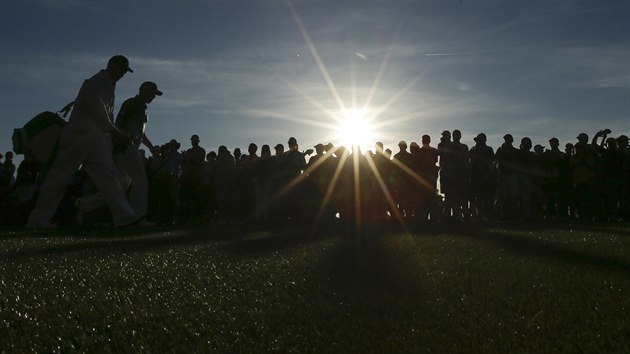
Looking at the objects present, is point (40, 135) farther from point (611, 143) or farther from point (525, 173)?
point (611, 143)

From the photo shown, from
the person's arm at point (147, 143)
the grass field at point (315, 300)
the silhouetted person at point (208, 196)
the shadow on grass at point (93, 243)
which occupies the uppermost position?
the person's arm at point (147, 143)

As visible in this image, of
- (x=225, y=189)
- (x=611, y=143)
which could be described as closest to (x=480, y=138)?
(x=611, y=143)

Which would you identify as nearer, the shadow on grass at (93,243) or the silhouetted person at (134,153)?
the shadow on grass at (93,243)

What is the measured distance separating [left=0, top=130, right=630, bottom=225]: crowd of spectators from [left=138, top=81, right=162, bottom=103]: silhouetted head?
221 inches

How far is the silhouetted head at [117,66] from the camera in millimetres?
11641

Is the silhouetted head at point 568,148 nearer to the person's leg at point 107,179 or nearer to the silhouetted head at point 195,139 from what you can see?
the silhouetted head at point 195,139

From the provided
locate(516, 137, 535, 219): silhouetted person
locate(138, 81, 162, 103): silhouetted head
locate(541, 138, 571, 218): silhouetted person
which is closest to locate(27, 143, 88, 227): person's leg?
locate(138, 81, 162, 103): silhouetted head

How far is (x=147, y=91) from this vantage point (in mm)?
13703

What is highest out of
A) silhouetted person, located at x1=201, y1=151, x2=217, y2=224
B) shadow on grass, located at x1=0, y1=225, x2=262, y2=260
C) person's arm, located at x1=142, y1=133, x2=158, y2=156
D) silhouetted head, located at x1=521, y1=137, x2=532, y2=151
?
silhouetted head, located at x1=521, y1=137, x2=532, y2=151

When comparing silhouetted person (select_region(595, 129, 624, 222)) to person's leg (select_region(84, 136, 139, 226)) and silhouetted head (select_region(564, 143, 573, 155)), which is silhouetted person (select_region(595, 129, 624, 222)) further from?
person's leg (select_region(84, 136, 139, 226))

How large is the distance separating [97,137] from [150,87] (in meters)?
2.27

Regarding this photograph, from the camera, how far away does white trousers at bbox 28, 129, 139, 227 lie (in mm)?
11477

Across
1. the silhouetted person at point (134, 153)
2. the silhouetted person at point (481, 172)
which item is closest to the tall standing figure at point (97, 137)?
the silhouetted person at point (134, 153)

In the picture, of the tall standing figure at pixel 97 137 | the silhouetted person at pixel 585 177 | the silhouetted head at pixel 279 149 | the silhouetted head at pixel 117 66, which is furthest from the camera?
the silhouetted head at pixel 279 149
